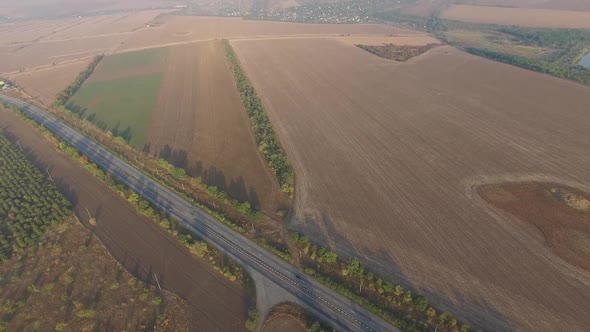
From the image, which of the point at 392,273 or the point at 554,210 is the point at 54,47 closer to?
the point at 392,273

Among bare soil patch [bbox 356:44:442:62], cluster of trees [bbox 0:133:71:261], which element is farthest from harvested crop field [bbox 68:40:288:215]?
bare soil patch [bbox 356:44:442:62]

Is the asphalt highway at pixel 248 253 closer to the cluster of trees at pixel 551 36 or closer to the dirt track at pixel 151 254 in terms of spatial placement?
the dirt track at pixel 151 254

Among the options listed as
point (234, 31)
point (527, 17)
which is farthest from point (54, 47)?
point (527, 17)

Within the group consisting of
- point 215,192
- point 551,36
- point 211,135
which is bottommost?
point 215,192

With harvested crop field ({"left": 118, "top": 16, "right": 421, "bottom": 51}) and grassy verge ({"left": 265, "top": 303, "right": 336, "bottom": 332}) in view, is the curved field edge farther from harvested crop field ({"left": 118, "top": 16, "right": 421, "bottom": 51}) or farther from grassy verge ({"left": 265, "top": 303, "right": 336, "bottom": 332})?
harvested crop field ({"left": 118, "top": 16, "right": 421, "bottom": 51})

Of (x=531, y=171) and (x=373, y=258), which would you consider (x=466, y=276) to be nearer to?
(x=373, y=258)

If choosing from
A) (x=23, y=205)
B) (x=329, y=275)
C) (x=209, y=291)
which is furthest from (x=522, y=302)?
(x=23, y=205)

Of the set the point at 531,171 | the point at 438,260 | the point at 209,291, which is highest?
the point at 531,171

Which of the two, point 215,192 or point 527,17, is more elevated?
point 527,17
